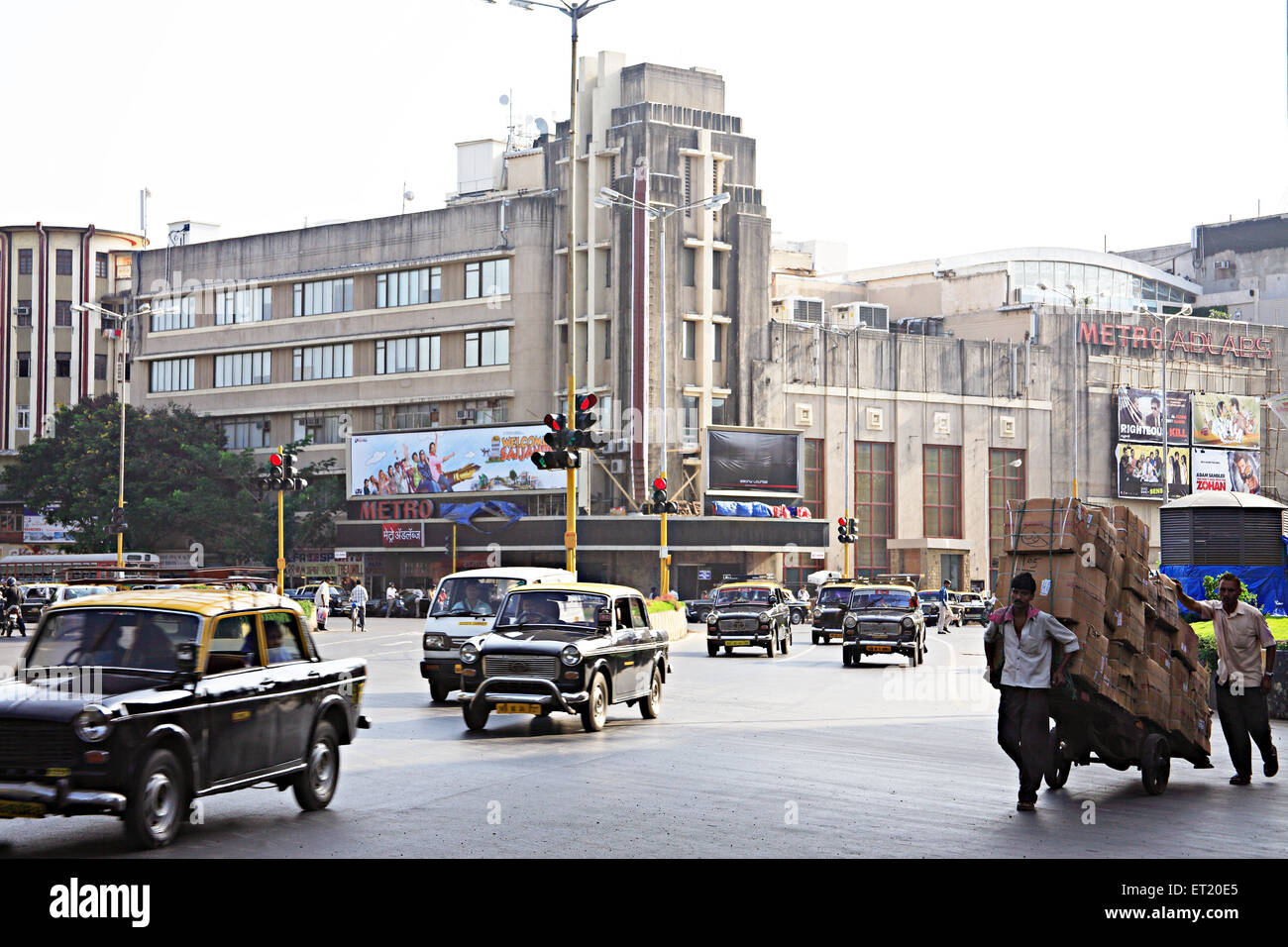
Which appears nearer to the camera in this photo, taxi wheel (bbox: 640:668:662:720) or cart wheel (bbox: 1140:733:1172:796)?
cart wheel (bbox: 1140:733:1172:796)

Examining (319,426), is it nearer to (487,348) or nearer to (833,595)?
(487,348)

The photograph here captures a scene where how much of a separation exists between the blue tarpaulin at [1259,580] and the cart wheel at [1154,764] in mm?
27129

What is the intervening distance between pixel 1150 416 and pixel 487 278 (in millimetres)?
40818

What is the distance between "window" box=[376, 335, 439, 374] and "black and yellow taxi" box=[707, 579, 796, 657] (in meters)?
43.9

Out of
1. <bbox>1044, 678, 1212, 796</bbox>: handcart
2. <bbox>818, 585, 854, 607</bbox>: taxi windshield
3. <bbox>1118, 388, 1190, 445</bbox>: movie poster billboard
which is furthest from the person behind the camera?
<bbox>1118, 388, 1190, 445</bbox>: movie poster billboard

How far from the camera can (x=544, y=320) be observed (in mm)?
78312

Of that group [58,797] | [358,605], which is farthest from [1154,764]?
[358,605]

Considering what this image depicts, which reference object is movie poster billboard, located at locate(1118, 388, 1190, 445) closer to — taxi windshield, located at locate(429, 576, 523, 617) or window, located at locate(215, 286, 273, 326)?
window, located at locate(215, 286, 273, 326)

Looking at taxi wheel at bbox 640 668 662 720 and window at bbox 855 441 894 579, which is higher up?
window at bbox 855 441 894 579

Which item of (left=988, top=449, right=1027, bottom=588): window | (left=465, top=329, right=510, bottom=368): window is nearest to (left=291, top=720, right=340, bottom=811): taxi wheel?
(left=465, top=329, right=510, bottom=368): window

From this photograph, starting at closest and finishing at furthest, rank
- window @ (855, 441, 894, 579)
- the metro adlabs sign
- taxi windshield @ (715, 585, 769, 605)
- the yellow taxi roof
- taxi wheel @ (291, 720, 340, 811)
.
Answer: the yellow taxi roof
taxi wheel @ (291, 720, 340, 811)
taxi windshield @ (715, 585, 769, 605)
window @ (855, 441, 894, 579)
the metro adlabs sign

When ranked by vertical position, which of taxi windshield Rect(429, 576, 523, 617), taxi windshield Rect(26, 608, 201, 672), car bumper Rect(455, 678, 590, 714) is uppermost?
taxi windshield Rect(26, 608, 201, 672)

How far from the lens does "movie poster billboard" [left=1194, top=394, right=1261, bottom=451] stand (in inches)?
3607
